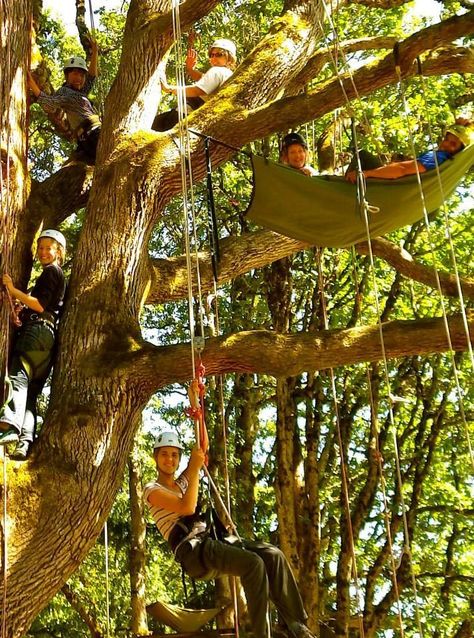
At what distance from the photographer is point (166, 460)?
4.15 m

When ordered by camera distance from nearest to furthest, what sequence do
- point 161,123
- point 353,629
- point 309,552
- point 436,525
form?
point 161,123
point 309,552
point 353,629
point 436,525

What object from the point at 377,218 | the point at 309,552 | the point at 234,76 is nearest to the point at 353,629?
the point at 309,552

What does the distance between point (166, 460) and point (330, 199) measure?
174cm

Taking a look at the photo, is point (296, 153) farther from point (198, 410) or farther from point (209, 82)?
point (198, 410)

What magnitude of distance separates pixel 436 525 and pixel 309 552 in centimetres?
249

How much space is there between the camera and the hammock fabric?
454cm

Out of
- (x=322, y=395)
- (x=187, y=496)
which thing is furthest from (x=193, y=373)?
(x=322, y=395)

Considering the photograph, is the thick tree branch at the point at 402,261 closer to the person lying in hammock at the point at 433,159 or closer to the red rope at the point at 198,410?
the person lying in hammock at the point at 433,159

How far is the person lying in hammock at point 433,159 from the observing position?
15.8ft

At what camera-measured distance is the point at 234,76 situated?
5.40 m

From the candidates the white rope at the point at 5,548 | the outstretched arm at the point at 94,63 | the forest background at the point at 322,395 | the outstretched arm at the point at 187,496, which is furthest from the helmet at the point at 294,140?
the white rope at the point at 5,548

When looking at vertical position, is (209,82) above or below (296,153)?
above

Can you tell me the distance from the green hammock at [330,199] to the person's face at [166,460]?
1481 millimetres

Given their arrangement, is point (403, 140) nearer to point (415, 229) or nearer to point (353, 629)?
point (415, 229)
